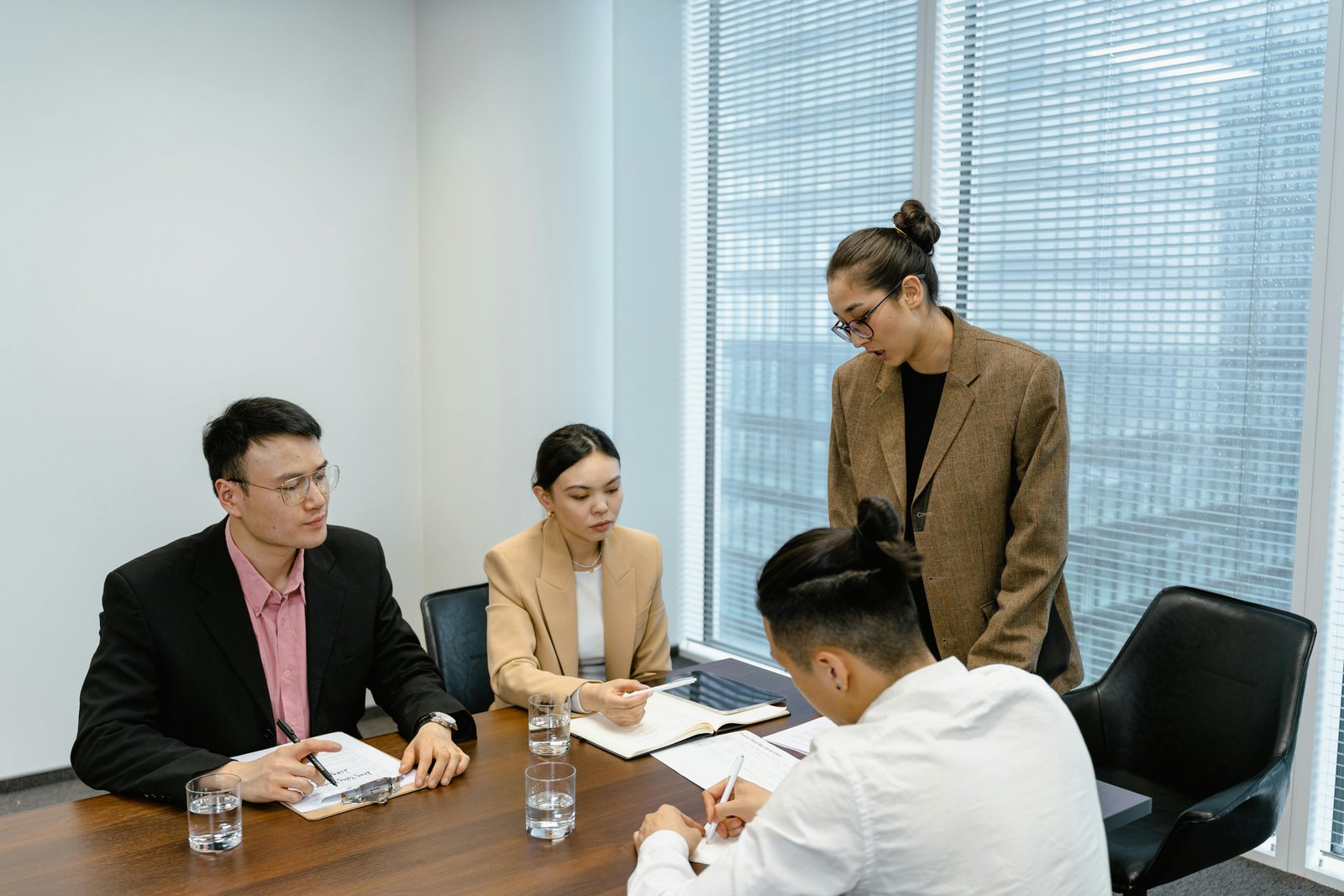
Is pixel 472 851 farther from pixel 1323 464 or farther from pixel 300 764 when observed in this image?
pixel 1323 464

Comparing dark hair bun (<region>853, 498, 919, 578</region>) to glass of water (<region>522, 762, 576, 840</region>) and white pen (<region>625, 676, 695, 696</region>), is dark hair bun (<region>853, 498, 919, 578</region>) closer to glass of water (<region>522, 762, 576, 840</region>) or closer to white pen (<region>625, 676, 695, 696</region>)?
glass of water (<region>522, 762, 576, 840</region>)

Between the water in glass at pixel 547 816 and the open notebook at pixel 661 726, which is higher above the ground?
the water in glass at pixel 547 816

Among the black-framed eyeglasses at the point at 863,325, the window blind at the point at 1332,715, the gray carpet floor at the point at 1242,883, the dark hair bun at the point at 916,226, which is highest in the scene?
the dark hair bun at the point at 916,226

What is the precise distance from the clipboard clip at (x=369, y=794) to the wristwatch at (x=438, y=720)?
0.25 metres

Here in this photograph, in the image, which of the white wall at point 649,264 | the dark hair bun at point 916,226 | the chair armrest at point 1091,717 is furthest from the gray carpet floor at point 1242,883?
the white wall at point 649,264

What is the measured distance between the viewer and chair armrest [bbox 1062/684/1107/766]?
2.96m

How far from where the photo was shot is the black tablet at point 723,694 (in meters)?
2.48

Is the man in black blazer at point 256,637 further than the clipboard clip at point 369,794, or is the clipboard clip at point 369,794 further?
the man in black blazer at point 256,637

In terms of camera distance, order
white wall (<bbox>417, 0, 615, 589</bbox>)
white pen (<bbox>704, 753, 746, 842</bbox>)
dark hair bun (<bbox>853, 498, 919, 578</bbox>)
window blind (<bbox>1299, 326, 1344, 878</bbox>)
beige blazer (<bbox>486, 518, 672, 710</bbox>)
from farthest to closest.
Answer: white wall (<bbox>417, 0, 615, 589</bbox>) → window blind (<bbox>1299, 326, 1344, 878</bbox>) → beige blazer (<bbox>486, 518, 672, 710</bbox>) → white pen (<bbox>704, 753, 746, 842</bbox>) → dark hair bun (<bbox>853, 498, 919, 578</bbox>)

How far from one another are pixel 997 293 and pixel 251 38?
10.1ft

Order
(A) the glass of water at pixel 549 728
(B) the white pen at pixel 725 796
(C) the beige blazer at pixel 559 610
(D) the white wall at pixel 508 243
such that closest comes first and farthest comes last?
(B) the white pen at pixel 725 796, (A) the glass of water at pixel 549 728, (C) the beige blazer at pixel 559 610, (D) the white wall at pixel 508 243

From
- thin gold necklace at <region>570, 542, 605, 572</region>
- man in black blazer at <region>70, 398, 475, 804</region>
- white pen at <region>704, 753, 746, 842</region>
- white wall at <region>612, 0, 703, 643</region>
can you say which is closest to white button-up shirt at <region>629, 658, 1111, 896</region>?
white pen at <region>704, 753, 746, 842</region>

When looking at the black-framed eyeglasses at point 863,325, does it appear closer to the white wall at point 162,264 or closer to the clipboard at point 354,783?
the clipboard at point 354,783

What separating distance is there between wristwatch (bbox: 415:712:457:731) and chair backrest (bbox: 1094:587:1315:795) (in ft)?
5.76
